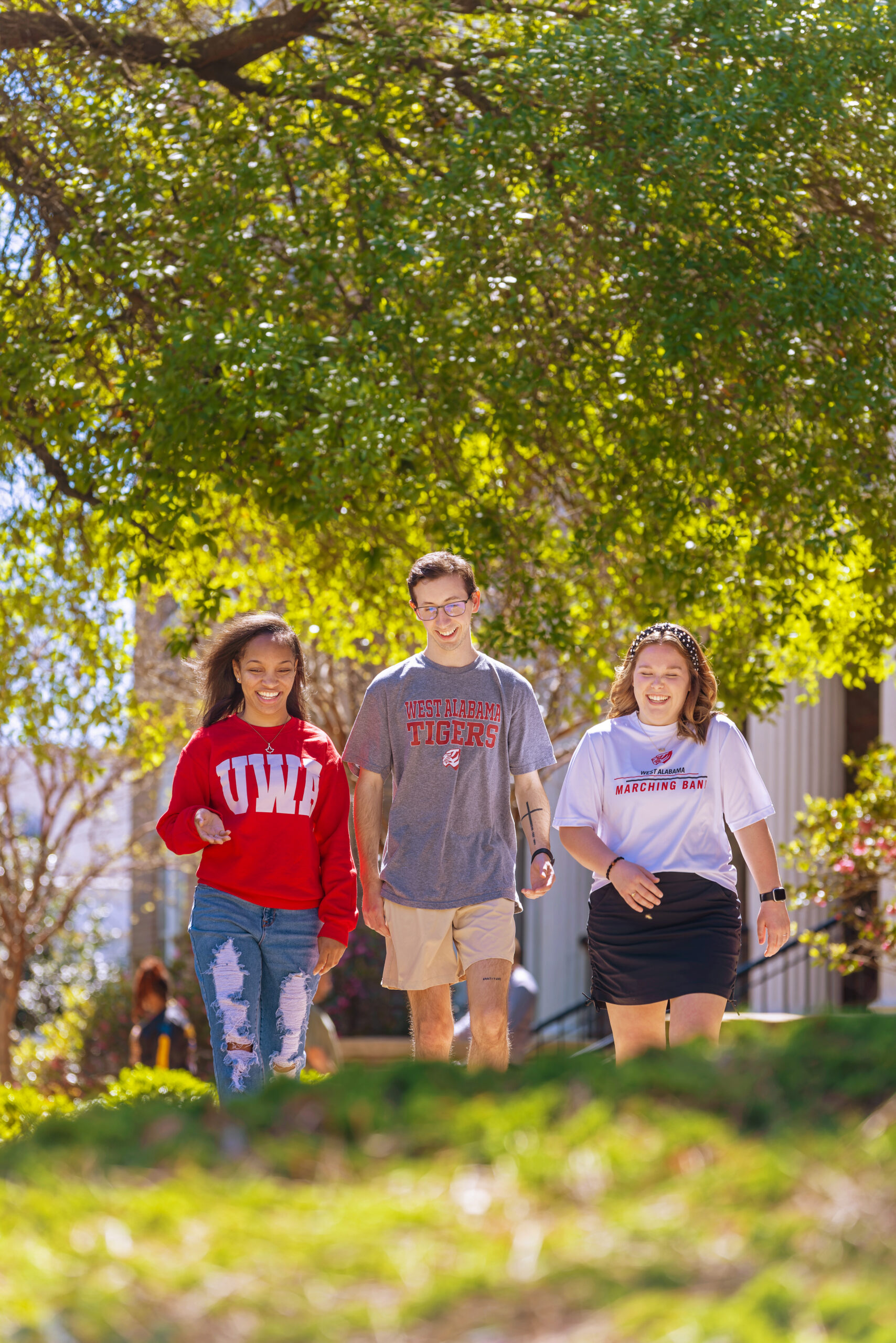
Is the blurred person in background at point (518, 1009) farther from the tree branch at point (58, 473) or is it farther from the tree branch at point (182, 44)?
the tree branch at point (182, 44)

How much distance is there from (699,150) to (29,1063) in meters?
12.7

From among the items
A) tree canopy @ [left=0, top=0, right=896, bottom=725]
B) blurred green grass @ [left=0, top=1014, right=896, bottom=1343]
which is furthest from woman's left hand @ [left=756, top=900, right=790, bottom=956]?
blurred green grass @ [left=0, top=1014, right=896, bottom=1343]

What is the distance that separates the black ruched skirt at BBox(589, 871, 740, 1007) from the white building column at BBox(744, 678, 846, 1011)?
833cm

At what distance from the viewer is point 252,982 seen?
189 inches

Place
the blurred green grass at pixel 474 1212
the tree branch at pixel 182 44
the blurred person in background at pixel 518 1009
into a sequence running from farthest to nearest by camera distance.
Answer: the blurred person in background at pixel 518 1009 < the tree branch at pixel 182 44 < the blurred green grass at pixel 474 1212

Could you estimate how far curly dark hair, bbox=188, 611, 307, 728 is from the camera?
5066mm

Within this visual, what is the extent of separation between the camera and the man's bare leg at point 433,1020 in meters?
5.08

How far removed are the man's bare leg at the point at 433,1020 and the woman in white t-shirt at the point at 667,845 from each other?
0.58 metres

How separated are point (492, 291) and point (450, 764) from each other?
2618 mm

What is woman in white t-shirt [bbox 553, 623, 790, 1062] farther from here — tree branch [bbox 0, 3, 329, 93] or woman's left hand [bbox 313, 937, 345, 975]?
tree branch [bbox 0, 3, 329, 93]

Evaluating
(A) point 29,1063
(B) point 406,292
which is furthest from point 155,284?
(A) point 29,1063

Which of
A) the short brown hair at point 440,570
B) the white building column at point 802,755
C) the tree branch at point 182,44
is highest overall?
the tree branch at point 182,44

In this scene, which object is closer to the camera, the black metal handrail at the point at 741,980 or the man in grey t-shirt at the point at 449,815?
the man in grey t-shirt at the point at 449,815

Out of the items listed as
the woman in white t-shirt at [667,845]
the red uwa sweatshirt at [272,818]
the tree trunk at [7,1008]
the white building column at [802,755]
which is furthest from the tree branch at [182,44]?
the tree trunk at [7,1008]
